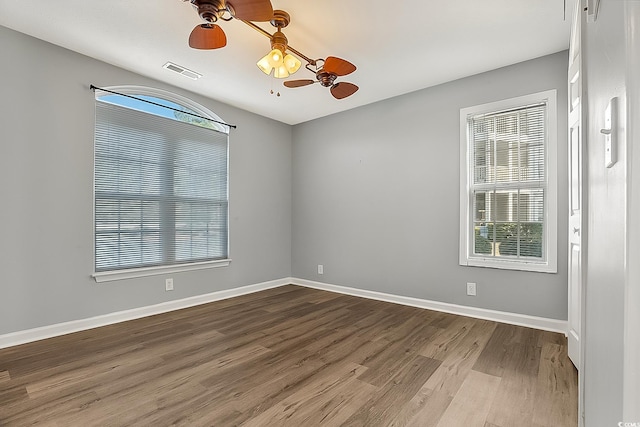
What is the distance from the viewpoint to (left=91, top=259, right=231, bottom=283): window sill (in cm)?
308

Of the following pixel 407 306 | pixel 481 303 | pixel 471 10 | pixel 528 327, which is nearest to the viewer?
pixel 471 10

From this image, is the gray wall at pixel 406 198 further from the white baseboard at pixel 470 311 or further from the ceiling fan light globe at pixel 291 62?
the ceiling fan light globe at pixel 291 62

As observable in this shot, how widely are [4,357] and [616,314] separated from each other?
362 centimetres

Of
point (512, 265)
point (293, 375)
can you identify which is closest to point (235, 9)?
point (293, 375)

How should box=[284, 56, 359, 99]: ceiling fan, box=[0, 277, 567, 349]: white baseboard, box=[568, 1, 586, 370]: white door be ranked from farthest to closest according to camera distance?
box=[0, 277, 567, 349]: white baseboard < box=[284, 56, 359, 99]: ceiling fan < box=[568, 1, 586, 370]: white door

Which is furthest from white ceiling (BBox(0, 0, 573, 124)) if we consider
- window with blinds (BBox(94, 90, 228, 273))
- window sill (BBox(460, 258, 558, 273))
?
window sill (BBox(460, 258, 558, 273))

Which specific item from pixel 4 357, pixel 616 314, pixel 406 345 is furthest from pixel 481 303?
pixel 4 357

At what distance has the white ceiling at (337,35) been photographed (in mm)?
2277

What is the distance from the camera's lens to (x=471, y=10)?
2299 millimetres

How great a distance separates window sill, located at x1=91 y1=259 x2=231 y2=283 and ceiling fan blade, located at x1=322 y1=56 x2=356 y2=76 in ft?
9.22

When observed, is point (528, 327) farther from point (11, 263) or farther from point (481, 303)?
point (11, 263)

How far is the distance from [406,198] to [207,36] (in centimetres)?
278

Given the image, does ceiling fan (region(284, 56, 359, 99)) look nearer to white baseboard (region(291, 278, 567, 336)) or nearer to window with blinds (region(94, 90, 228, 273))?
window with blinds (region(94, 90, 228, 273))

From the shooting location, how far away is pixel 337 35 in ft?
8.57
